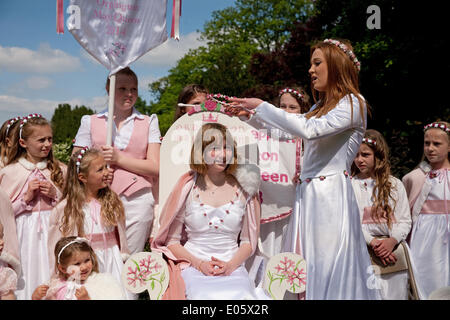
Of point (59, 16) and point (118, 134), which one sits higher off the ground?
point (59, 16)

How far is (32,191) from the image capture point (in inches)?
157

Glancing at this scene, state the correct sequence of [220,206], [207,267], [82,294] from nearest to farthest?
[82,294], [207,267], [220,206]

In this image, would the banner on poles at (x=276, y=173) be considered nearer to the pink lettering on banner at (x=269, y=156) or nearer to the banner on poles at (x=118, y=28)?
the pink lettering on banner at (x=269, y=156)

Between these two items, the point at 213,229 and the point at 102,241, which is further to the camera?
the point at 102,241

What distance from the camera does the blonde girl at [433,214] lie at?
15.7 feet

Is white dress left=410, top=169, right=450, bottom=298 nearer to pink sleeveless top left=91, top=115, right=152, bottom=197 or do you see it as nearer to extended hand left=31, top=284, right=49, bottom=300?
pink sleeveless top left=91, top=115, right=152, bottom=197

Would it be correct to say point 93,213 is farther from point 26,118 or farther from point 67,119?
point 67,119

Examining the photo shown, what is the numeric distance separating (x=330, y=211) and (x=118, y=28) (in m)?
2.40

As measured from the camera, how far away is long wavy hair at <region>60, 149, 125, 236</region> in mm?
3684

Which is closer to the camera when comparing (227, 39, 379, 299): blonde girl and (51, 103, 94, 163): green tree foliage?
(227, 39, 379, 299): blonde girl


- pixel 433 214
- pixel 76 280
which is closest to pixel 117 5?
pixel 76 280

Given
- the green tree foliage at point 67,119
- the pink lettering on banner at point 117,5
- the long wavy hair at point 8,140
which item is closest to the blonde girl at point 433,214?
the pink lettering on banner at point 117,5

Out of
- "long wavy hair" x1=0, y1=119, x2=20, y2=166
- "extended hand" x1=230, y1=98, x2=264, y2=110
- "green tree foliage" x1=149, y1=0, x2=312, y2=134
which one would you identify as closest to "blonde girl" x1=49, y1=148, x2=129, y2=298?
"long wavy hair" x1=0, y1=119, x2=20, y2=166

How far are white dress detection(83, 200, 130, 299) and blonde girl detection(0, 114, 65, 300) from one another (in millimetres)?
543
